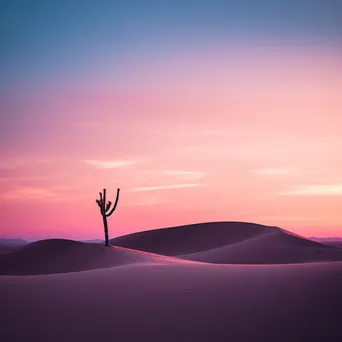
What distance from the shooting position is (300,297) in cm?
762

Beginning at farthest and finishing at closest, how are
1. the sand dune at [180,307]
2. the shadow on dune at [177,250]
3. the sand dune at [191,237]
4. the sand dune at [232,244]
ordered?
the sand dune at [191,237], the sand dune at [232,244], the shadow on dune at [177,250], the sand dune at [180,307]

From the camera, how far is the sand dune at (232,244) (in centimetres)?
3052

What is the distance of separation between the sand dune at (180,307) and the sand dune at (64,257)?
10196 mm

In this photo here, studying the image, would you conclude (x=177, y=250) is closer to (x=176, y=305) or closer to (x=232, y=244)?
(x=232, y=244)

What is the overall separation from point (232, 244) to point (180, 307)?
101 ft

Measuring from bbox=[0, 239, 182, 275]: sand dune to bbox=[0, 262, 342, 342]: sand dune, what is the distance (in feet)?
33.5

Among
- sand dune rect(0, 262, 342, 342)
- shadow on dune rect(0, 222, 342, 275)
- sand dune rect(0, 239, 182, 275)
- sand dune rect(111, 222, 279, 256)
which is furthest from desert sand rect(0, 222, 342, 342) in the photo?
sand dune rect(111, 222, 279, 256)

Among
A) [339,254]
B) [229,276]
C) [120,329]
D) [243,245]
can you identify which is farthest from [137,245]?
[120,329]

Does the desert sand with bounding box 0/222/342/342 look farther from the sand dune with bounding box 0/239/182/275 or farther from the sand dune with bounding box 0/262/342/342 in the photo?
the sand dune with bounding box 0/239/182/275

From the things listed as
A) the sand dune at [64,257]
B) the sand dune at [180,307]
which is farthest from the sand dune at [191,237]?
the sand dune at [180,307]

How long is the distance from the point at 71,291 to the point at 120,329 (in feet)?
8.39

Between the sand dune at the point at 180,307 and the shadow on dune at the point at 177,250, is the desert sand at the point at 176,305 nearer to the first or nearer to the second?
the sand dune at the point at 180,307

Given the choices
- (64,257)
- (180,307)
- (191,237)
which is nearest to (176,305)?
(180,307)

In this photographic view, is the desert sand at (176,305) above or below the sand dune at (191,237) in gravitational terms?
below
